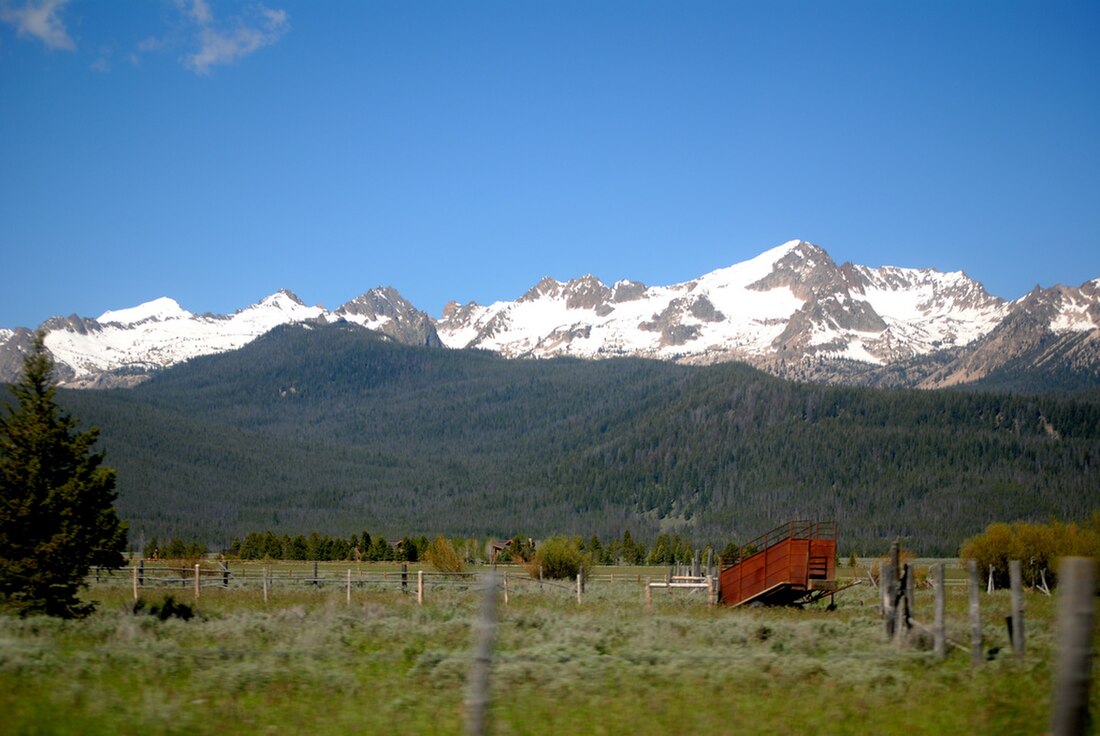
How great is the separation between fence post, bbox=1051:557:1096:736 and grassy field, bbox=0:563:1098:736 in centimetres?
598

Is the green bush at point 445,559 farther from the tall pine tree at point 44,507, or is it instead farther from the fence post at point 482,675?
the fence post at point 482,675

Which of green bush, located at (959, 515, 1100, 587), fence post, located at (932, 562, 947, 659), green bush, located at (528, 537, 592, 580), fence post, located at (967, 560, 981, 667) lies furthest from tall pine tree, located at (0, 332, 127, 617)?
green bush, located at (959, 515, 1100, 587)

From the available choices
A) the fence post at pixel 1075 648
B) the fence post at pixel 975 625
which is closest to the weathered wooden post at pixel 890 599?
the fence post at pixel 975 625

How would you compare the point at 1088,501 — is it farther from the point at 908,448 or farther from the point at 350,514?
the point at 350,514

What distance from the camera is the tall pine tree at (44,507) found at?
2492 cm

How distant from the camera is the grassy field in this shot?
44.5 ft

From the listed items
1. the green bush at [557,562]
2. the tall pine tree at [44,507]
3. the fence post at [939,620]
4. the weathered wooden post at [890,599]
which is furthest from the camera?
the green bush at [557,562]

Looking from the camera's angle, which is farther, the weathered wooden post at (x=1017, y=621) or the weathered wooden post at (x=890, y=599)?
the weathered wooden post at (x=890, y=599)

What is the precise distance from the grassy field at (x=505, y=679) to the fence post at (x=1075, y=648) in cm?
598

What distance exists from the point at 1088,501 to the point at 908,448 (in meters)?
34.9

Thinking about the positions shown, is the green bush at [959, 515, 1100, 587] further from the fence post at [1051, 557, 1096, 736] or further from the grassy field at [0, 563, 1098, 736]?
the fence post at [1051, 557, 1096, 736]

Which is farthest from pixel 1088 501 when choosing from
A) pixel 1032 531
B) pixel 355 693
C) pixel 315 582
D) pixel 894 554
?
pixel 355 693

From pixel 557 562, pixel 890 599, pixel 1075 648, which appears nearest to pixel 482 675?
pixel 1075 648

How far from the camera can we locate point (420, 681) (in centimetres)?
1638
